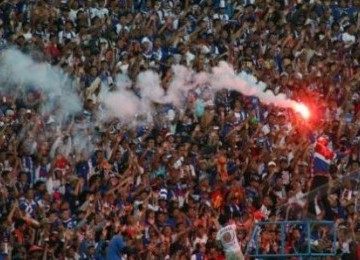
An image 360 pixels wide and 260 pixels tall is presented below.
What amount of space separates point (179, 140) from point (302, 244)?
3973 mm

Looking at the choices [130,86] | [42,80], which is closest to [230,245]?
[42,80]

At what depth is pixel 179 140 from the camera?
2409cm

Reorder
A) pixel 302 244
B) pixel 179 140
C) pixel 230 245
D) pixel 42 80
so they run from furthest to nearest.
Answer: pixel 42 80 < pixel 179 140 < pixel 302 244 < pixel 230 245

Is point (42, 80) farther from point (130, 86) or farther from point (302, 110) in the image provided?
point (302, 110)

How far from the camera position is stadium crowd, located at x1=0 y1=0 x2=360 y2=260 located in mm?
21969

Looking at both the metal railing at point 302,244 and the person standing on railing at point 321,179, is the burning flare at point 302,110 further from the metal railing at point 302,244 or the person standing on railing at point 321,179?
the metal railing at point 302,244

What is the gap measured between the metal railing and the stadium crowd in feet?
0.26

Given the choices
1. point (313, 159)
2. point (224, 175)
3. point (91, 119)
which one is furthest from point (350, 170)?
point (91, 119)

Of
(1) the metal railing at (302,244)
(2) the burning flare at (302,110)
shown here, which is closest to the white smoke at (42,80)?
(2) the burning flare at (302,110)

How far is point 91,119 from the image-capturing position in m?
24.3

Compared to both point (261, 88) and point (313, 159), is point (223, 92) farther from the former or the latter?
point (313, 159)

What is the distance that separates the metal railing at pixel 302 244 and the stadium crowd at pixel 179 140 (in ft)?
0.26

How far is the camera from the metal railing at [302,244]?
1994 cm

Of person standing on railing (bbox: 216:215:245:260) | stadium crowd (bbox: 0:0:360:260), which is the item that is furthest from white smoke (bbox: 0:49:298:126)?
person standing on railing (bbox: 216:215:245:260)
